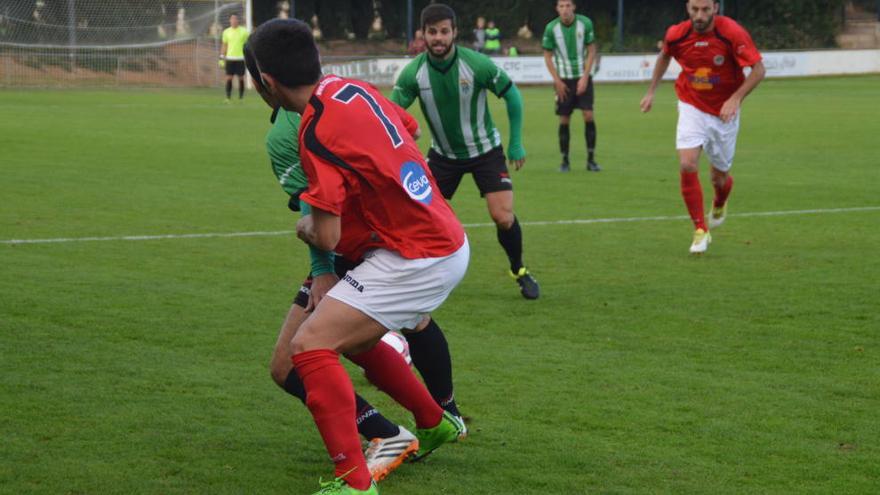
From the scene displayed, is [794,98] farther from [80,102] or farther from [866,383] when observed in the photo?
[866,383]

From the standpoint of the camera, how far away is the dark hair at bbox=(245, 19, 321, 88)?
4.18 metres

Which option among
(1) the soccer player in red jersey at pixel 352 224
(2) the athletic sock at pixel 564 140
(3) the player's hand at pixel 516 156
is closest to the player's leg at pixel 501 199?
(3) the player's hand at pixel 516 156

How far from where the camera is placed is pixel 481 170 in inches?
340

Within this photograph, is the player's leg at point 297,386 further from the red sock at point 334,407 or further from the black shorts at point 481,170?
the black shorts at point 481,170

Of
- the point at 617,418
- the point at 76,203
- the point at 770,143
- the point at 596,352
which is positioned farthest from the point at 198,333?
the point at 770,143

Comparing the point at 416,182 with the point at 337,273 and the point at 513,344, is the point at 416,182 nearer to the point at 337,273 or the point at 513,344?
the point at 337,273

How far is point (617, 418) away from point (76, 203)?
8519mm

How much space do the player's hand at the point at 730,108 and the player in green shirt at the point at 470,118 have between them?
2174 mm

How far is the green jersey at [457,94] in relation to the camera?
845 cm

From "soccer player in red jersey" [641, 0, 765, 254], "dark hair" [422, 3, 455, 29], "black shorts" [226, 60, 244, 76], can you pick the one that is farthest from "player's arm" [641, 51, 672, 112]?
"black shorts" [226, 60, 244, 76]

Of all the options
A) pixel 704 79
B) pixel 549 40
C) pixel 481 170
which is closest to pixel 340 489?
pixel 481 170

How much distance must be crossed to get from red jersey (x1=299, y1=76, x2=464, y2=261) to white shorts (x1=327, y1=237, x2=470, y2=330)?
4cm

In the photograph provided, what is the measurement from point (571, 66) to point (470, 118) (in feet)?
31.1

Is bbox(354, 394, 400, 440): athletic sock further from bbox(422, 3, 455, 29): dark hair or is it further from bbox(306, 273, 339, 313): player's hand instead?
bbox(422, 3, 455, 29): dark hair
